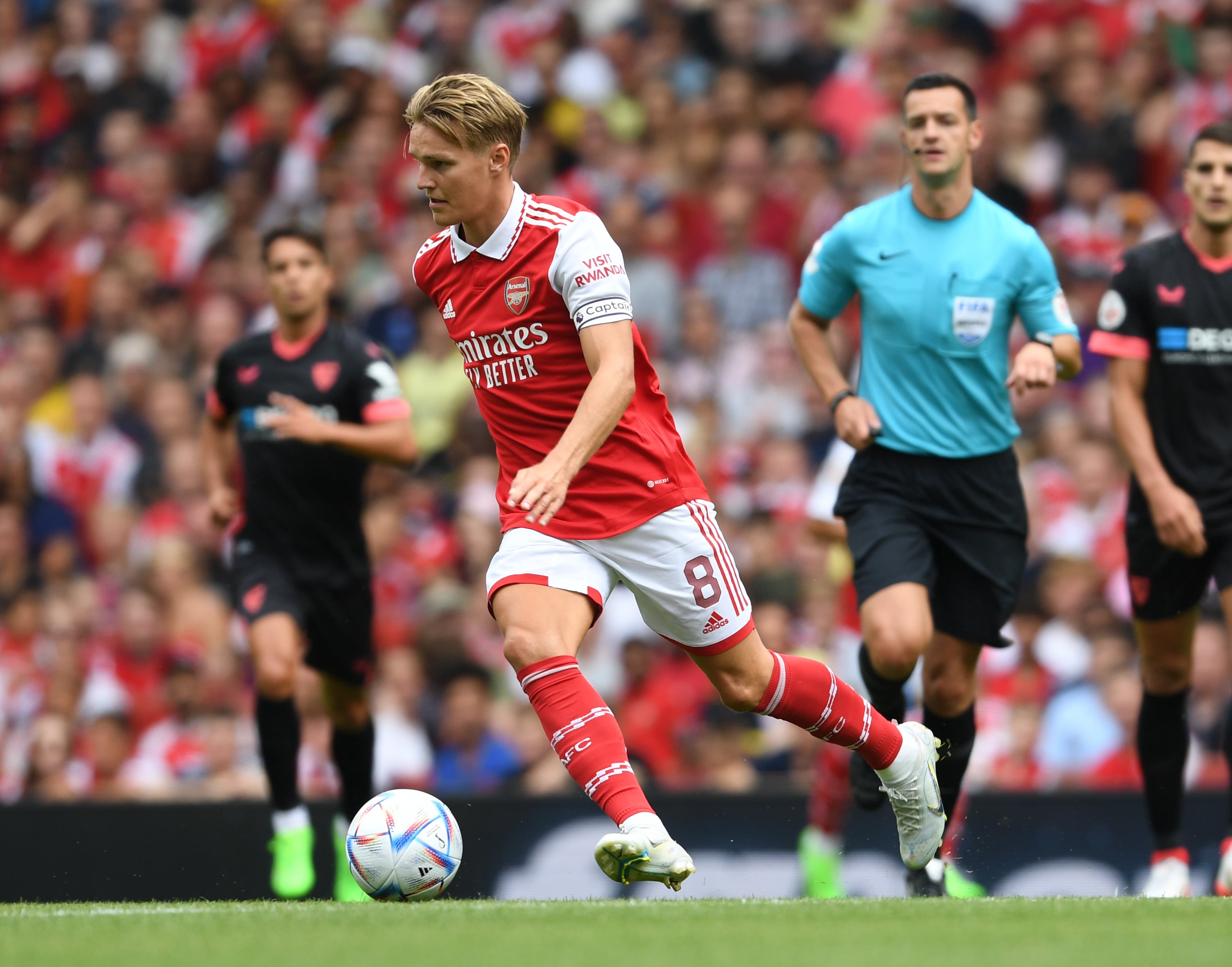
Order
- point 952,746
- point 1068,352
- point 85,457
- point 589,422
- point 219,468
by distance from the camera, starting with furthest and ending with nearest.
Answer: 1. point 85,457
2. point 219,468
3. point 952,746
4. point 1068,352
5. point 589,422

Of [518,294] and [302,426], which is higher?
[518,294]

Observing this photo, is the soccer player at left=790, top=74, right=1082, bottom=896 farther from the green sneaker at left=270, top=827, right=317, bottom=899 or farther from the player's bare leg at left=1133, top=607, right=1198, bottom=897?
the green sneaker at left=270, top=827, right=317, bottom=899

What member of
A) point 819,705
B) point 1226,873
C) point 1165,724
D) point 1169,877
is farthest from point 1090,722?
point 819,705

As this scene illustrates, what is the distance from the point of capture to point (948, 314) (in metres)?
6.29

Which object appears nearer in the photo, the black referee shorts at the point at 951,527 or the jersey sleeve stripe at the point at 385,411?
the black referee shorts at the point at 951,527

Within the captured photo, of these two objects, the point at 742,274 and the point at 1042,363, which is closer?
the point at 1042,363

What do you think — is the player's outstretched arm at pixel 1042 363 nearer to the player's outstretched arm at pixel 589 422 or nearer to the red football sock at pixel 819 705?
the red football sock at pixel 819 705

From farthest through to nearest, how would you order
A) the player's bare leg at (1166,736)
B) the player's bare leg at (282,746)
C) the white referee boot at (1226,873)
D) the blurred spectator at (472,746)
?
the blurred spectator at (472,746)
the player's bare leg at (282,746)
the player's bare leg at (1166,736)
the white referee boot at (1226,873)

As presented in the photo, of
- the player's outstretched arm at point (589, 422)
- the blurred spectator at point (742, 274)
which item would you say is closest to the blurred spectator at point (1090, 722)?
the blurred spectator at point (742, 274)

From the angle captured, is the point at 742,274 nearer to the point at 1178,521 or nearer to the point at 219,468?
the point at 219,468

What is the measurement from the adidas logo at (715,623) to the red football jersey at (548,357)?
1.16 feet

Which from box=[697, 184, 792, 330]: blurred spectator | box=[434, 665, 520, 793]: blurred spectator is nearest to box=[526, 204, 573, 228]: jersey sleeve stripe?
box=[434, 665, 520, 793]: blurred spectator

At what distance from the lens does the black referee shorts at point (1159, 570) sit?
6.66m

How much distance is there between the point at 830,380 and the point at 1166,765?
205cm
